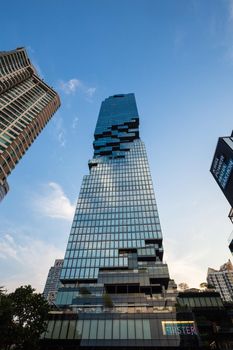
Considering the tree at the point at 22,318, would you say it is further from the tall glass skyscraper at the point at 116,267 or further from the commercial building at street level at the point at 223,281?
the commercial building at street level at the point at 223,281

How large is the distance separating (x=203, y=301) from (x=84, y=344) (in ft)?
107

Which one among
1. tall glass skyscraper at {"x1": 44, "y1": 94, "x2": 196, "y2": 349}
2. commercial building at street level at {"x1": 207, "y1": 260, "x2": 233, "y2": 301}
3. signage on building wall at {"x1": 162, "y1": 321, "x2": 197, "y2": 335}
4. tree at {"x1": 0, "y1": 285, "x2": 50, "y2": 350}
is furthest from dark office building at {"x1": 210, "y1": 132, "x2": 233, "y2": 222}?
commercial building at street level at {"x1": 207, "y1": 260, "x2": 233, "y2": 301}

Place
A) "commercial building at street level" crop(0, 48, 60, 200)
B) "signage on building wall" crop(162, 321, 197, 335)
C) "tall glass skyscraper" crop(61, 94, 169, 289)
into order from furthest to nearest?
1. "tall glass skyscraper" crop(61, 94, 169, 289)
2. "commercial building at street level" crop(0, 48, 60, 200)
3. "signage on building wall" crop(162, 321, 197, 335)

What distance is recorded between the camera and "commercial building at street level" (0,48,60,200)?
193 ft

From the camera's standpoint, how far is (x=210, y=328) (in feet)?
178

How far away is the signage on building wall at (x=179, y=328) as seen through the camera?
135 ft

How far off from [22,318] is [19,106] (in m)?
61.5

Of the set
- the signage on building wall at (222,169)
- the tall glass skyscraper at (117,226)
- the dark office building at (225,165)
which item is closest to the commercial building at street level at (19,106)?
the tall glass skyscraper at (117,226)

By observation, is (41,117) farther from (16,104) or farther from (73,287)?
(73,287)

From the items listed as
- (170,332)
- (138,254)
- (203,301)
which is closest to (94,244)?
(138,254)

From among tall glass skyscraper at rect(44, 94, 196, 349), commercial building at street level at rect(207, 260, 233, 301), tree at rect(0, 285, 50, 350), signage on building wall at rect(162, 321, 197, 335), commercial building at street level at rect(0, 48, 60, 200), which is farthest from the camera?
commercial building at street level at rect(207, 260, 233, 301)

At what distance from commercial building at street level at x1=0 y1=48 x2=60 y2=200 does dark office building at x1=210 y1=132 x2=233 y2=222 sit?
191 ft

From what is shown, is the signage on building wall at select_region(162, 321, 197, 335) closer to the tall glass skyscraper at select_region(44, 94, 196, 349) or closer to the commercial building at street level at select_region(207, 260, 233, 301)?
the tall glass skyscraper at select_region(44, 94, 196, 349)

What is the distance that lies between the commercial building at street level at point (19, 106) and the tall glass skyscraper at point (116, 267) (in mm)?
35440
